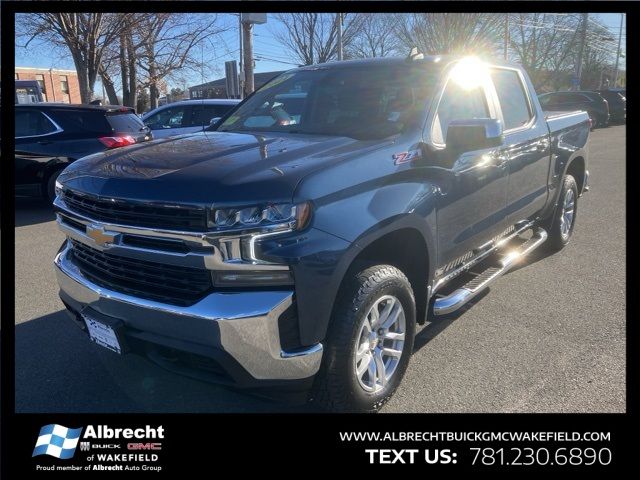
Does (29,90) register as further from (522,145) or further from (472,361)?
(472,361)

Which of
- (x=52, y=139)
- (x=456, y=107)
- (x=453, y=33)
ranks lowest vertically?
(x=52, y=139)

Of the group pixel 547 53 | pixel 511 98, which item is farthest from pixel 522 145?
pixel 547 53

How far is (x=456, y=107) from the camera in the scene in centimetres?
365

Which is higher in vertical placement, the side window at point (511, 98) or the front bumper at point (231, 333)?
the side window at point (511, 98)

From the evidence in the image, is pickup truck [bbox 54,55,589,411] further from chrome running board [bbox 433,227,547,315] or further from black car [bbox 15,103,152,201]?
black car [bbox 15,103,152,201]

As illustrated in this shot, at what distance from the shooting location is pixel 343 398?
8.68 ft

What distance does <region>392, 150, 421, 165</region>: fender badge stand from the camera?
2910 millimetres

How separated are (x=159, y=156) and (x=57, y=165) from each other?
6223 millimetres

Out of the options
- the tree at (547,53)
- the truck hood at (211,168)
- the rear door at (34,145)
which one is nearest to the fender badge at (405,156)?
the truck hood at (211,168)

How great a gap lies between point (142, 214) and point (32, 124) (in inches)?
279

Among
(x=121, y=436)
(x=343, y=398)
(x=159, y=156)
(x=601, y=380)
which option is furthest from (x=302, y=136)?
(x=601, y=380)

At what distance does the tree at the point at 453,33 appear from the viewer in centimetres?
1820

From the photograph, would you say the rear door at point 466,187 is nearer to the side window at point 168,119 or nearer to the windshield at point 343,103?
the windshield at point 343,103

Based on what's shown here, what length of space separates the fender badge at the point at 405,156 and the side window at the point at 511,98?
1.56 metres
